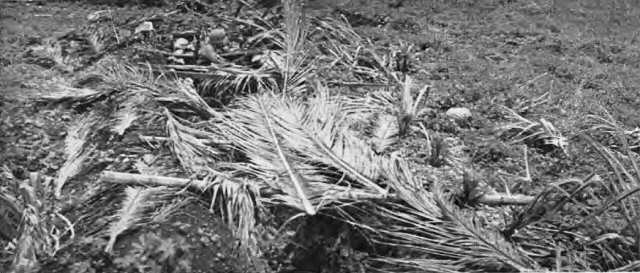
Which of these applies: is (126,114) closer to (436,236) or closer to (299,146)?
(299,146)

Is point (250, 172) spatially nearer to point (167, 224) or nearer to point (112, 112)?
point (167, 224)

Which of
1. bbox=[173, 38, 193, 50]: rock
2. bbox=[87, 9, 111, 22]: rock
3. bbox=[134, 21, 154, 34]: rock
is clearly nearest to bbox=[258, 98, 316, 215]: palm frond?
bbox=[173, 38, 193, 50]: rock

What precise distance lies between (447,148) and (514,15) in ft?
11.3

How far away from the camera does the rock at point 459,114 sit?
15.7 feet

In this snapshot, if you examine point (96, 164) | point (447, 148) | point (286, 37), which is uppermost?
point (286, 37)

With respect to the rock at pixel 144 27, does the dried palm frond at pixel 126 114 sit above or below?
below

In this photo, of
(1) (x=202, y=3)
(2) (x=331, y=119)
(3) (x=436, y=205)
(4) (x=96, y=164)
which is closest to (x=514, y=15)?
(1) (x=202, y=3)

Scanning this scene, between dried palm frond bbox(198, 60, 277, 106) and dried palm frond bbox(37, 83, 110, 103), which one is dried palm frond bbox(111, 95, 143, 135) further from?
dried palm frond bbox(198, 60, 277, 106)

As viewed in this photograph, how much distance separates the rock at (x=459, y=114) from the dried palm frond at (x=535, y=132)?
0.29m

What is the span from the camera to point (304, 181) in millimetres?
3281

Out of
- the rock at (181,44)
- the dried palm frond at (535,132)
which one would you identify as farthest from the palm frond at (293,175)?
the rock at (181,44)

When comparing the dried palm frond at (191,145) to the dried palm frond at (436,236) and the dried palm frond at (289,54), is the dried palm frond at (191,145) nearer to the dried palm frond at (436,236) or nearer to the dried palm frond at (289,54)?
the dried palm frond at (289,54)

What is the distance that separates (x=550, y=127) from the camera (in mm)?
4488

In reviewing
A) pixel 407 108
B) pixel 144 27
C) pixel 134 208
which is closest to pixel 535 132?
pixel 407 108
